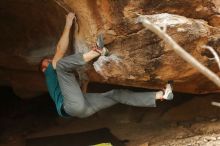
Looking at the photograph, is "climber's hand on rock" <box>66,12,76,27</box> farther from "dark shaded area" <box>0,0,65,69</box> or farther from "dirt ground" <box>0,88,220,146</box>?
"dirt ground" <box>0,88,220,146</box>

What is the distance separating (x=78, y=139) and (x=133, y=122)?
1070 millimetres

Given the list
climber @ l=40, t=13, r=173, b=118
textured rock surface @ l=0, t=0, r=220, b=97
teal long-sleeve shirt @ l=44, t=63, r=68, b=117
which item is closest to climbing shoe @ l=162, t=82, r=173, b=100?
climber @ l=40, t=13, r=173, b=118

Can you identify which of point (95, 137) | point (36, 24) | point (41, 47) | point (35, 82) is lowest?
point (95, 137)

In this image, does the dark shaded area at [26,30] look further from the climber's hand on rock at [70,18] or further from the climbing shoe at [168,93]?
the climbing shoe at [168,93]

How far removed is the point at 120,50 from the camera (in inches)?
205

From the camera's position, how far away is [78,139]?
742 centimetres

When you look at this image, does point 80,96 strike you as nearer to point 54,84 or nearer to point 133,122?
point 54,84

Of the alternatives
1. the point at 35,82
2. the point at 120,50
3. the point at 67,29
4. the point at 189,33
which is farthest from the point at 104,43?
the point at 35,82

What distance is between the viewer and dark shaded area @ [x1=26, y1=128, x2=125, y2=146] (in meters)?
7.22

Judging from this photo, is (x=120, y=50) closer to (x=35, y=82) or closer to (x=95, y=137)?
(x=95, y=137)

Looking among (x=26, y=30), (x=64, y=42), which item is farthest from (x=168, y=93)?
(x=26, y=30)

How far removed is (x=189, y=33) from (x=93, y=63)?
4.43ft

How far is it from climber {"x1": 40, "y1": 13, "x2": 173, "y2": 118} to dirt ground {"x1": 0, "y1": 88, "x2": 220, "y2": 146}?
903 mm

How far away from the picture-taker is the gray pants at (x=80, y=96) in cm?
507
